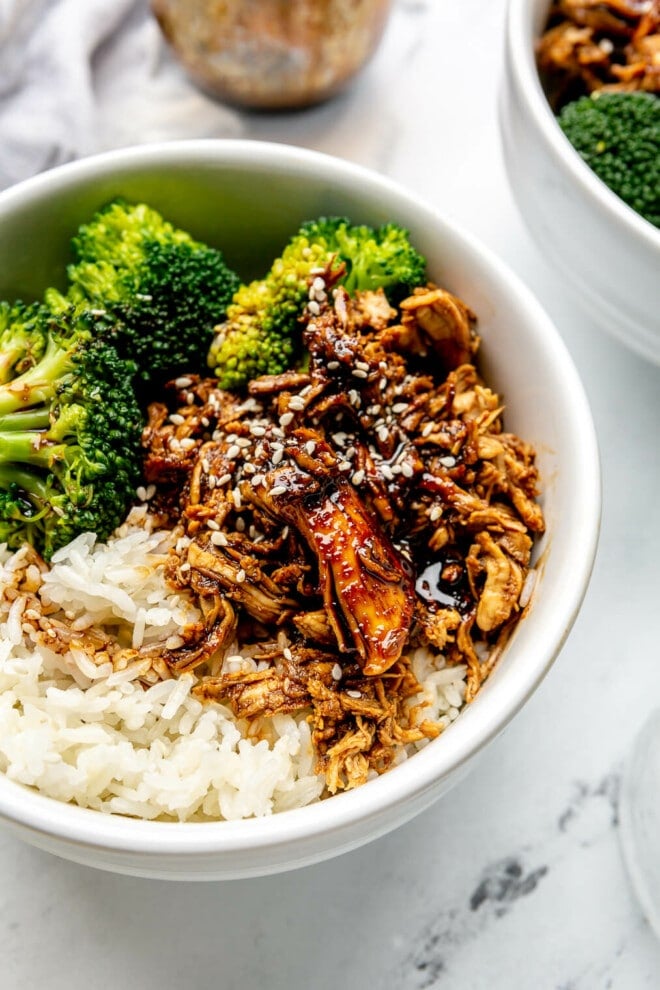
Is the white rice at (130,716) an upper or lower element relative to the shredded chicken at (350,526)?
lower

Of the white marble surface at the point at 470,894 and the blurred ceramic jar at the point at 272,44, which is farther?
the blurred ceramic jar at the point at 272,44

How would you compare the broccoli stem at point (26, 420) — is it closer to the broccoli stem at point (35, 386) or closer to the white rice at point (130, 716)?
the broccoli stem at point (35, 386)

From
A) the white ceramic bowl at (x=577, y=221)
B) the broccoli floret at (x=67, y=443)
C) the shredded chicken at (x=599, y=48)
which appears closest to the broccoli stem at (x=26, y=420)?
the broccoli floret at (x=67, y=443)

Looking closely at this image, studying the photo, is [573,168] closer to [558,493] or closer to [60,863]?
[558,493]

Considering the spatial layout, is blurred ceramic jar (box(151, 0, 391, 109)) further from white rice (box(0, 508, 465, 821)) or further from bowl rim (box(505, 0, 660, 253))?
white rice (box(0, 508, 465, 821))

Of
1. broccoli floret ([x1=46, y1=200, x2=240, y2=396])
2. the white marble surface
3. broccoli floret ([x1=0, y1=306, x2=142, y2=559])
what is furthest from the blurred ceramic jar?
the white marble surface

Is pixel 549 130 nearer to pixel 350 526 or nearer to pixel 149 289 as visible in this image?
pixel 149 289

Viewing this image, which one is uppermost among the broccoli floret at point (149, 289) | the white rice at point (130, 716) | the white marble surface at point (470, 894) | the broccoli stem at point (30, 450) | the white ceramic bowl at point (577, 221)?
the white ceramic bowl at point (577, 221)
